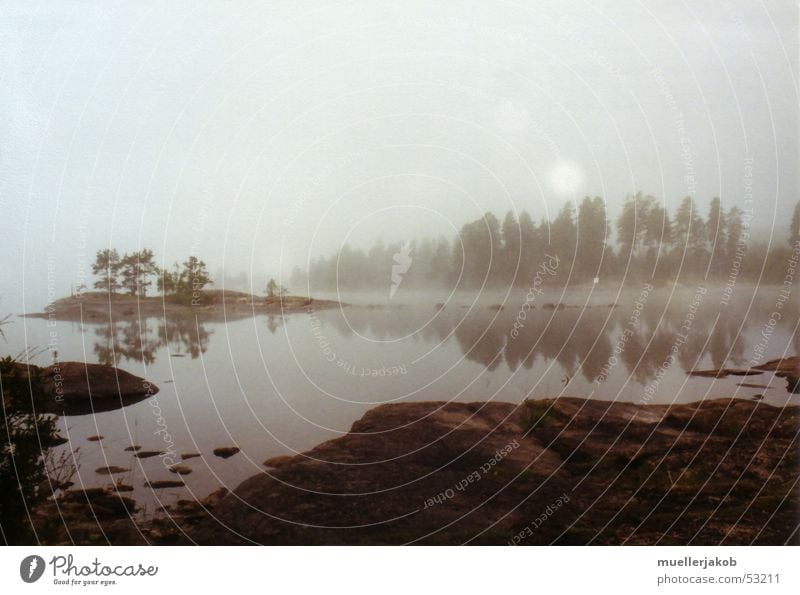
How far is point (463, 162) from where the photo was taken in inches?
137

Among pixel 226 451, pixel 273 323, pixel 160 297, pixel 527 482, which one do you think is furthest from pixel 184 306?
pixel 527 482

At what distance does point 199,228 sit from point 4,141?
1.59 m

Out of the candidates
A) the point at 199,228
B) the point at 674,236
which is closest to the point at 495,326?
the point at 674,236

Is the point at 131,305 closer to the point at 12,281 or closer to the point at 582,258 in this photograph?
the point at 12,281

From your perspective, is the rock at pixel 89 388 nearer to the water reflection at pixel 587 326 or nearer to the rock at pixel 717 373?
the water reflection at pixel 587 326

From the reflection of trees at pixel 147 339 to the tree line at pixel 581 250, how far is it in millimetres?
820

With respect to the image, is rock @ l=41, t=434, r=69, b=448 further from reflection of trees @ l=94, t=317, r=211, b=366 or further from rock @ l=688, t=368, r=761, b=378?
rock @ l=688, t=368, r=761, b=378

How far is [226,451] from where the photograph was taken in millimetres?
3404

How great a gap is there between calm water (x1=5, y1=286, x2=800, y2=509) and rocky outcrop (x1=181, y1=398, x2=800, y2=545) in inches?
5.3

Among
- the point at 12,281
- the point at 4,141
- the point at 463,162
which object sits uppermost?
the point at 4,141

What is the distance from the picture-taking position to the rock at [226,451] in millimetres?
3396

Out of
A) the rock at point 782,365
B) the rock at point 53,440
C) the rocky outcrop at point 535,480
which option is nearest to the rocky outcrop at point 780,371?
the rock at point 782,365

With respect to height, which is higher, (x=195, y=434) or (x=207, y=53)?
(x=207, y=53)

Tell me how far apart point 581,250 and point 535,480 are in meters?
1.65
